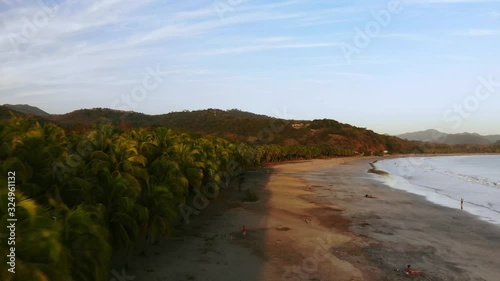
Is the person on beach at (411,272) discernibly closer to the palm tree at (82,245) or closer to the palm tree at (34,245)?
the palm tree at (82,245)

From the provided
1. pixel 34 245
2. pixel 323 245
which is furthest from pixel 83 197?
pixel 323 245

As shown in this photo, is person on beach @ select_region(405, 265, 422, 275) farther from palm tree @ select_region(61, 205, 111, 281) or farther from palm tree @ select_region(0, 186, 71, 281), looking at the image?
palm tree @ select_region(0, 186, 71, 281)

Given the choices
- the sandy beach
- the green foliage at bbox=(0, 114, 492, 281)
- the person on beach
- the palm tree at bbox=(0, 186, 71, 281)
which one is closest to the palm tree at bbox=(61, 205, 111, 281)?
the green foliage at bbox=(0, 114, 492, 281)

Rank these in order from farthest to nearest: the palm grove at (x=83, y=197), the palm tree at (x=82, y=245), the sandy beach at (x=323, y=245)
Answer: the sandy beach at (x=323, y=245) < the palm tree at (x=82, y=245) < the palm grove at (x=83, y=197)

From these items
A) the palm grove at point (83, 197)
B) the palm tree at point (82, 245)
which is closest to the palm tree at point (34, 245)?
the palm grove at point (83, 197)

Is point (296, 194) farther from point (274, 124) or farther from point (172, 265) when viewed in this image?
point (274, 124)

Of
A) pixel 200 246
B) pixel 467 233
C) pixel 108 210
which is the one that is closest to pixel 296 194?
pixel 467 233
